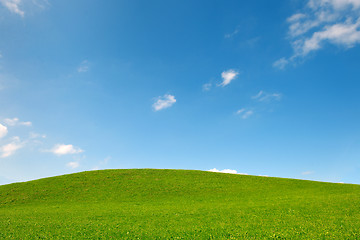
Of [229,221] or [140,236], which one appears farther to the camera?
[229,221]

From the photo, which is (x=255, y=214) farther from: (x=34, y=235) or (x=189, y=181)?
(x=189, y=181)

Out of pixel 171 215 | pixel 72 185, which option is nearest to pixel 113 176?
pixel 72 185

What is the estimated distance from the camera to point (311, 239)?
16672 mm

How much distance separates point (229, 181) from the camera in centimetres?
6125

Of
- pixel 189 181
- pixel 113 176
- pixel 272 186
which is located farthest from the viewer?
pixel 113 176

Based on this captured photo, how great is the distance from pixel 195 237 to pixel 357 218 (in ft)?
54.4

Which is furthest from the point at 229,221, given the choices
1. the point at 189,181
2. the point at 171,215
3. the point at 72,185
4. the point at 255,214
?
the point at 72,185

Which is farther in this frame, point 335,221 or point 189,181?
point 189,181

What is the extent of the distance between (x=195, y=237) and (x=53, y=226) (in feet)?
50.5

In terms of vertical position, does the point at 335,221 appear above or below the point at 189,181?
below

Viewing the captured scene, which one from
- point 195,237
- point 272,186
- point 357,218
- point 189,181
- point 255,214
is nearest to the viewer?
point 195,237

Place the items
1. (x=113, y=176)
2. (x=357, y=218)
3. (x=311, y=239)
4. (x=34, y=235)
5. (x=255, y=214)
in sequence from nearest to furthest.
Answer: (x=311, y=239) → (x=34, y=235) → (x=357, y=218) → (x=255, y=214) → (x=113, y=176)

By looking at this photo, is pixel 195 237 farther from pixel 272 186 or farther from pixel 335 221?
pixel 272 186

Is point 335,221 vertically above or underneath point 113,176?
underneath
